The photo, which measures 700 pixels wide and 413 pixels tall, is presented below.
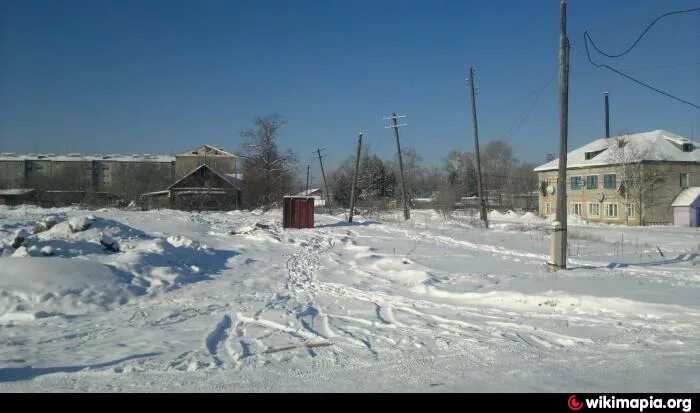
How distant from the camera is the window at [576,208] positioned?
50844 mm

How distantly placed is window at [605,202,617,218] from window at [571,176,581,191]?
154 inches

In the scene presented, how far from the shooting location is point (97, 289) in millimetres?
8867

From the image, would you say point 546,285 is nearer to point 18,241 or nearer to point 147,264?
point 147,264

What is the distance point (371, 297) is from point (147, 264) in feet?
18.5

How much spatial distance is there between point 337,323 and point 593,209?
49226mm

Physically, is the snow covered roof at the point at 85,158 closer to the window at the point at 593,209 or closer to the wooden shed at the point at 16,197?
the wooden shed at the point at 16,197

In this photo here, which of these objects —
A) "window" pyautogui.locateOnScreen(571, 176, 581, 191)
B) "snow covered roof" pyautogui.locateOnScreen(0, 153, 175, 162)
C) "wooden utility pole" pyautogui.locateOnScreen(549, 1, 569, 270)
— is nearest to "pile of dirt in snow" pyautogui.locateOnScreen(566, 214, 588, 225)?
"window" pyautogui.locateOnScreen(571, 176, 581, 191)

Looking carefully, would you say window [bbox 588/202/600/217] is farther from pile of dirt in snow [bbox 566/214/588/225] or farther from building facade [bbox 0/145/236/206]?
building facade [bbox 0/145/236/206]

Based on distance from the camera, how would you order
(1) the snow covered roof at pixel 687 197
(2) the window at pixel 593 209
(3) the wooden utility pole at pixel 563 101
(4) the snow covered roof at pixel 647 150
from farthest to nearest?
(2) the window at pixel 593 209 < (4) the snow covered roof at pixel 647 150 < (1) the snow covered roof at pixel 687 197 < (3) the wooden utility pole at pixel 563 101

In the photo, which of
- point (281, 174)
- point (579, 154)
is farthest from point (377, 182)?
point (579, 154)

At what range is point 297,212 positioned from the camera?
27469 millimetres

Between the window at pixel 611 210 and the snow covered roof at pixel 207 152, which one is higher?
the snow covered roof at pixel 207 152

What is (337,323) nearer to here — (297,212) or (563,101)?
(563,101)
